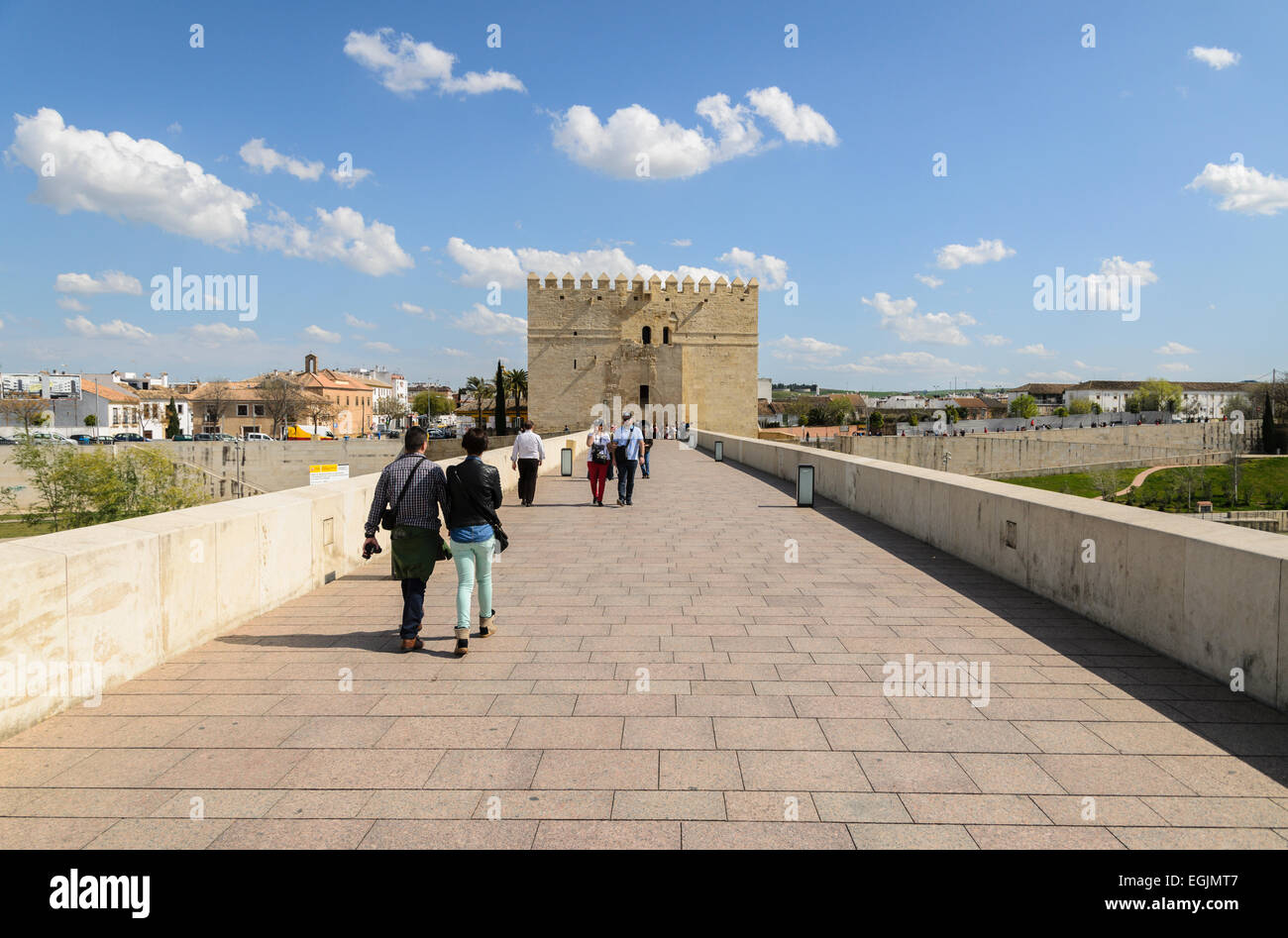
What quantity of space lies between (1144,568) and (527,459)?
10.7 m

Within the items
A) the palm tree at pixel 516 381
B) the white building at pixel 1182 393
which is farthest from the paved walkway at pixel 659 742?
the white building at pixel 1182 393

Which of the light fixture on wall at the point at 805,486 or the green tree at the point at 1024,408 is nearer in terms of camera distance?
the light fixture on wall at the point at 805,486

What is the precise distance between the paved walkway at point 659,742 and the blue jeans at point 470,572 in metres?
0.29

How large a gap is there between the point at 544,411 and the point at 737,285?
19.1m

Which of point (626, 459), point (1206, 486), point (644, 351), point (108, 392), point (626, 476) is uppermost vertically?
point (644, 351)

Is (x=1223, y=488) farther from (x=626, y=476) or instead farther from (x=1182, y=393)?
(x=1182, y=393)

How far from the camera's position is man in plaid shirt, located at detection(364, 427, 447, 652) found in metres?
5.61

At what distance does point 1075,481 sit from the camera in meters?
59.8

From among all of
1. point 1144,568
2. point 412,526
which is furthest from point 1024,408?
point 412,526

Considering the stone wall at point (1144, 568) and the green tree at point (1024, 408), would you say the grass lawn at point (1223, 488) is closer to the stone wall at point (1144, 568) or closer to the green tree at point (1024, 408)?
the stone wall at point (1144, 568)

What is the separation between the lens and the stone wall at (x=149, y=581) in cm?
412

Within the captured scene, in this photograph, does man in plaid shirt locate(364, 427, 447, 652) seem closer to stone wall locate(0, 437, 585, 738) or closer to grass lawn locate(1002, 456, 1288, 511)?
stone wall locate(0, 437, 585, 738)

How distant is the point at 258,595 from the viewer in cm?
650
